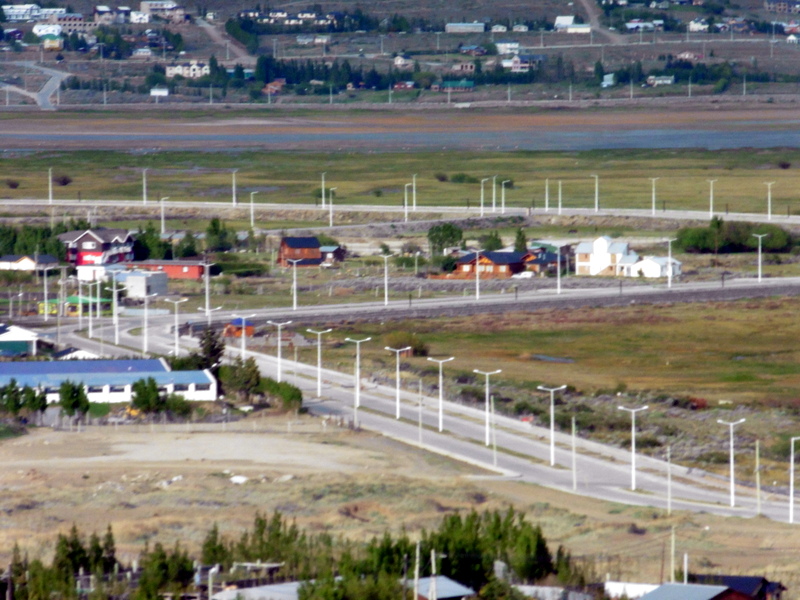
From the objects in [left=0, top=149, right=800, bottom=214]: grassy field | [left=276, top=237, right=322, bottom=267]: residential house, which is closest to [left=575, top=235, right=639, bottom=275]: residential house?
[left=276, top=237, right=322, bottom=267]: residential house

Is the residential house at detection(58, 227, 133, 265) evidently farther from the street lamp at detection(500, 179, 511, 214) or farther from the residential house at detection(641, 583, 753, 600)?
the residential house at detection(641, 583, 753, 600)

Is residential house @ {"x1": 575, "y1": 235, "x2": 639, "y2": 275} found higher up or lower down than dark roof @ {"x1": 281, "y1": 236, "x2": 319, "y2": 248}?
lower down

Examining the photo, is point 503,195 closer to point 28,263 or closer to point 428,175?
point 428,175

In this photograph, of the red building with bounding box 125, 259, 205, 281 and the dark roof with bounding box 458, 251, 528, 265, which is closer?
the red building with bounding box 125, 259, 205, 281

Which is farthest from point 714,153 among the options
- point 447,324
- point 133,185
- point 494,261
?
point 447,324

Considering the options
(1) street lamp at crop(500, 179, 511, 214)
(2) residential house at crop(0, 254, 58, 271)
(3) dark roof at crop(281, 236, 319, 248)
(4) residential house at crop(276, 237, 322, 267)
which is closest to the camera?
(2) residential house at crop(0, 254, 58, 271)

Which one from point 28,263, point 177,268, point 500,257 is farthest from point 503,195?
point 28,263

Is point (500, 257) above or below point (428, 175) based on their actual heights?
above
